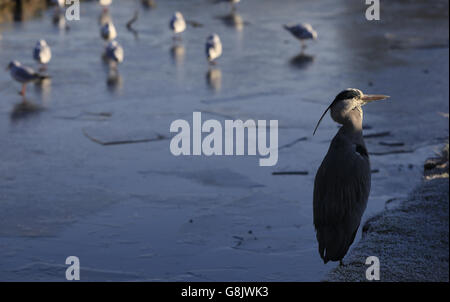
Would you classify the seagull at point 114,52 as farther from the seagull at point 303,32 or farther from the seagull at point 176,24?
the seagull at point 303,32

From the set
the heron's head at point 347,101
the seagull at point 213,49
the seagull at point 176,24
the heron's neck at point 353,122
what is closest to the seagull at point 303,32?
the seagull at point 213,49

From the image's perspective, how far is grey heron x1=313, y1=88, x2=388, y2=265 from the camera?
4.34 m

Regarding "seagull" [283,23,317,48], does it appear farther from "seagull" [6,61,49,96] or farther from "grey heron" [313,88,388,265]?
"grey heron" [313,88,388,265]

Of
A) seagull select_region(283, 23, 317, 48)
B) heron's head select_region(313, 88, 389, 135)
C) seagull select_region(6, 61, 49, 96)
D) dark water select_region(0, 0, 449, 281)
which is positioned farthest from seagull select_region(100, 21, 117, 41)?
heron's head select_region(313, 88, 389, 135)

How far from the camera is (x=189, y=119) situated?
10281 millimetres

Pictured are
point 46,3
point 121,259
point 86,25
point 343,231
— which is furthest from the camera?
point 46,3

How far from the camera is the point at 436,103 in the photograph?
11219 millimetres

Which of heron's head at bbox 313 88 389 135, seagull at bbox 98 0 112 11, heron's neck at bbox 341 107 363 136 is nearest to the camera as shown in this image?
heron's head at bbox 313 88 389 135

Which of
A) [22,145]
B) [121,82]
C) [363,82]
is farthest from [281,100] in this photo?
[22,145]

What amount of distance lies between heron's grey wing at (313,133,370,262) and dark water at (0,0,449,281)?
162 cm

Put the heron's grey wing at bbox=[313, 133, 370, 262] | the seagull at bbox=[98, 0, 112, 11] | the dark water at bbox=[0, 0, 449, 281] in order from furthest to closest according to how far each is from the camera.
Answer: the seagull at bbox=[98, 0, 112, 11] < the dark water at bbox=[0, 0, 449, 281] < the heron's grey wing at bbox=[313, 133, 370, 262]

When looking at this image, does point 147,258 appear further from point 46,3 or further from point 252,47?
point 46,3

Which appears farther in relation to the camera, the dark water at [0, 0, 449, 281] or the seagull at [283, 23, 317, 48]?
the seagull at [283, 23, 317, 48]

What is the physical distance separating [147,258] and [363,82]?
248 inches
